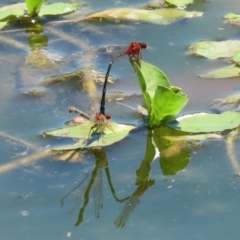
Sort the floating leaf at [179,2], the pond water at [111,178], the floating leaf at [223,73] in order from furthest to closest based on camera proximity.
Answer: the floating leaf at [179,2] < the floating leaf at [223,73] < the pond water at [111,178]

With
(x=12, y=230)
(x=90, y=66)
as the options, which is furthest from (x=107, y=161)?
(x=90, y=66)

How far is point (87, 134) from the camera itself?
1.84 m

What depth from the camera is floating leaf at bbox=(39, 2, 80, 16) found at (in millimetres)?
2676

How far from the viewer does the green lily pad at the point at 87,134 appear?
180 cm

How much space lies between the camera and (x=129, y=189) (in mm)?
1681

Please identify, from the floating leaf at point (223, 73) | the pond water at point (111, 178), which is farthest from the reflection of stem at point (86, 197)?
the floating leaf at point (223, 73)

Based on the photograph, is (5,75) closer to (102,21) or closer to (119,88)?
(119,88)

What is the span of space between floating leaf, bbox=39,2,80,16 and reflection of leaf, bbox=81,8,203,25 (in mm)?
93

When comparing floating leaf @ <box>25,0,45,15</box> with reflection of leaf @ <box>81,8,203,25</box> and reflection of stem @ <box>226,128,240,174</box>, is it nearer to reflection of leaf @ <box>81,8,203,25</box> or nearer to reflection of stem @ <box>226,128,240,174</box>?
reflection of leaf @ <box>81,8,203,25</box>

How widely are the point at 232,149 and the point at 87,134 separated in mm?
410

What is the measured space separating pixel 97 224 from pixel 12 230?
0.65 feet

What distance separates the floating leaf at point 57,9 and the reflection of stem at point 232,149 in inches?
42.6

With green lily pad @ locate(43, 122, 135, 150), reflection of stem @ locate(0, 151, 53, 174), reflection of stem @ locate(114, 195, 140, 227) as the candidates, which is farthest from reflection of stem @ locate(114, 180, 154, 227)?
reflection of stem @ locate(0, 151, 53, 174)

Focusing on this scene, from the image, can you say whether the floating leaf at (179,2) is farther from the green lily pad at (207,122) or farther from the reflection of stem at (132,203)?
the reflection of stem at (132,203)
